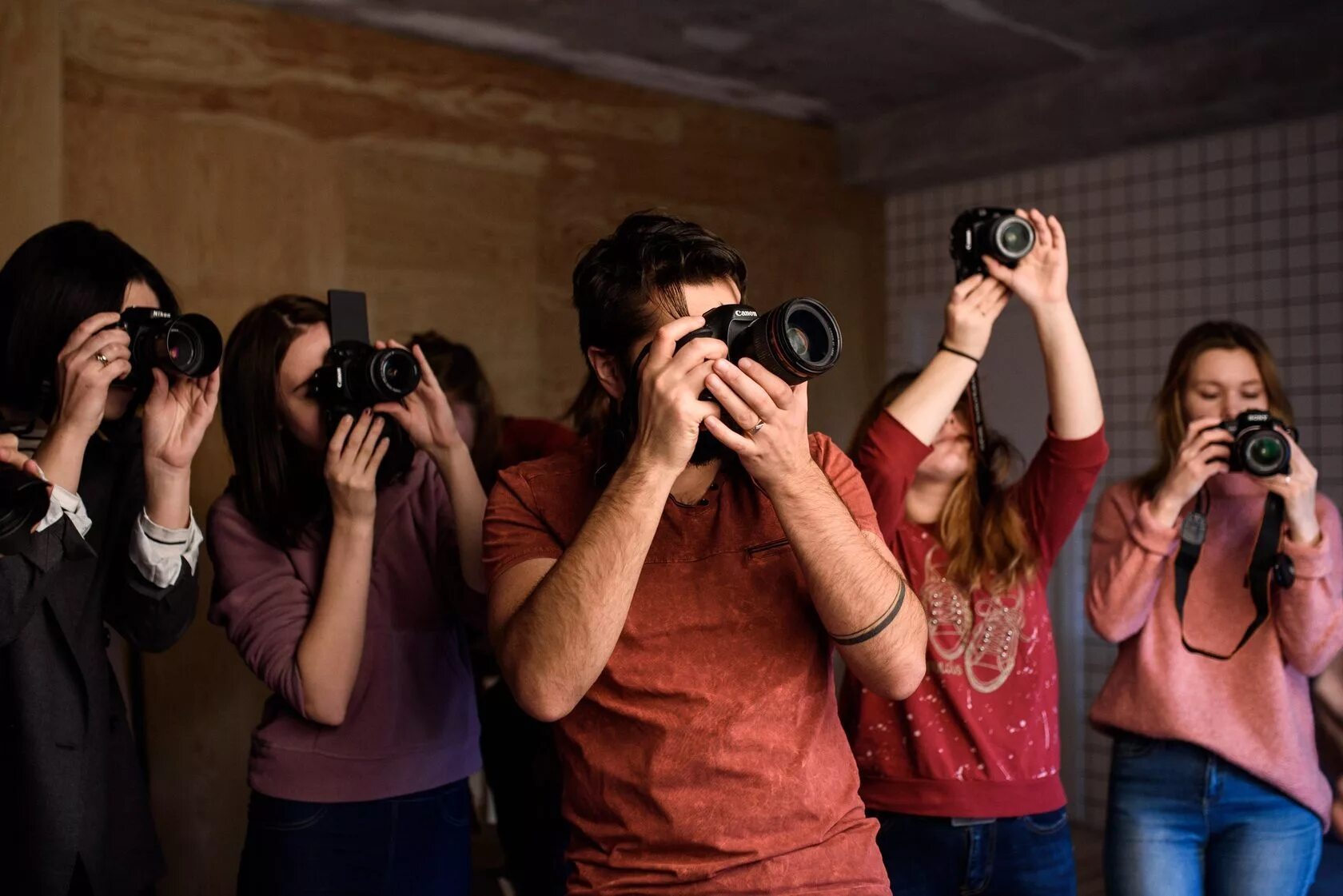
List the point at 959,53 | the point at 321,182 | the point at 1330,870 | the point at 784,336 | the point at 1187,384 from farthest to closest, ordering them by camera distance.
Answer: the point at 959,53 → the point at 321,182 → the point at 1330,870 → the point at 1187,384 → the point at 784,336

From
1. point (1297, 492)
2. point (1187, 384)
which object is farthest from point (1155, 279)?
point (1297, 492)

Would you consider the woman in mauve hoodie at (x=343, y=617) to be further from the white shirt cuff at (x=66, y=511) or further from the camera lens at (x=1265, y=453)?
the camera lens at (x=1265, y=453)

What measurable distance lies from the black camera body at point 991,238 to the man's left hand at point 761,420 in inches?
25.1

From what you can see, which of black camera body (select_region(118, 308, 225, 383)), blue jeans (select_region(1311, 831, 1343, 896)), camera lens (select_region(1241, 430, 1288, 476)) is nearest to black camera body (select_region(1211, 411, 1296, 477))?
camera lens (select_region(1241, 430, 1288, 476))

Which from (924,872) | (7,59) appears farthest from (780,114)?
(924,872)

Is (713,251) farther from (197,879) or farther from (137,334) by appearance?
(197,879)

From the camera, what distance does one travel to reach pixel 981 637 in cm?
168

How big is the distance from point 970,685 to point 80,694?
1.15 m

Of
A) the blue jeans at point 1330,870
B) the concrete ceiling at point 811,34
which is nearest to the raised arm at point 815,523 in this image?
the blue jeans at point 1330,870

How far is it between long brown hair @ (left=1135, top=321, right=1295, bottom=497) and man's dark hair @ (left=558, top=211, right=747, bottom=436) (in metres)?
1.09

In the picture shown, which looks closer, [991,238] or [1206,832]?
[991,238]

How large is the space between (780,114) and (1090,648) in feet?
6.93

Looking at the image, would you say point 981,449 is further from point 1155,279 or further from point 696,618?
point 1155,279

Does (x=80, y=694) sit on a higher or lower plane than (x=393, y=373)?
lower
